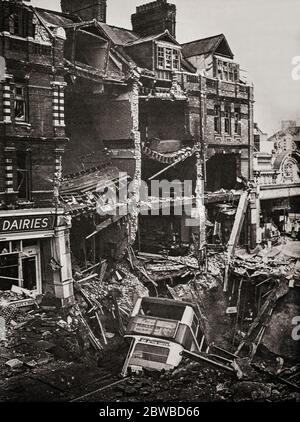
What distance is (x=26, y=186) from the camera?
1891cm

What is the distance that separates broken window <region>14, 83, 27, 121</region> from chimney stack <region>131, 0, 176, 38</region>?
12.4 metres

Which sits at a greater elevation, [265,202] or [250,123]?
[250,123]

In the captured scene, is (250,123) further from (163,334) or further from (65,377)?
(65,377)

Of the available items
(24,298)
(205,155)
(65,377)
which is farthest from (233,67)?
(65,377)

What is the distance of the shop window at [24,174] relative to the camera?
1870 cm

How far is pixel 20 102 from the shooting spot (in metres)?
18.4

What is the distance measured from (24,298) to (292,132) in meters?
27.8

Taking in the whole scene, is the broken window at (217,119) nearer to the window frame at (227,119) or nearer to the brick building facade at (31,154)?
the window frame at (227,119)

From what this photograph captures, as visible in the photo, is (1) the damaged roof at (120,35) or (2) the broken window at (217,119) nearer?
(1) the damaged roof at (120,35)

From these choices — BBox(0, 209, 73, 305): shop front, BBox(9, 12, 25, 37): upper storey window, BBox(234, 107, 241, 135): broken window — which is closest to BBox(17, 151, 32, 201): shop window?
BBox(0, 209, 73, 305): shop front

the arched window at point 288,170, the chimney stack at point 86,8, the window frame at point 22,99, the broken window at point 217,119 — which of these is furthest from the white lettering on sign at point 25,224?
the arched window at point 288,170

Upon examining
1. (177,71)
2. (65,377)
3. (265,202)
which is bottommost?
(65,377)

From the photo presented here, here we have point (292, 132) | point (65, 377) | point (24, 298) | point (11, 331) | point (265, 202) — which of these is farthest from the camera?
point (292, 132)

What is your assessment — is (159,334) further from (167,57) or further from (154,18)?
(154,18)
